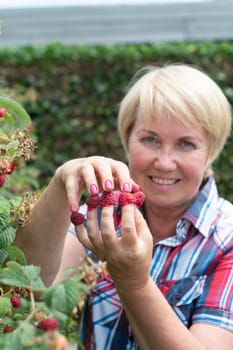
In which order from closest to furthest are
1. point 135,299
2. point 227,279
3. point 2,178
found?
point 2,178
point 135,299
point 227,279

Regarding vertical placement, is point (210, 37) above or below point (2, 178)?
above

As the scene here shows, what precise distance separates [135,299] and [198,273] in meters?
0.41

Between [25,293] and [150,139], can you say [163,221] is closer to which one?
[150,139]

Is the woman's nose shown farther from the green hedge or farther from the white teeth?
the green hedge

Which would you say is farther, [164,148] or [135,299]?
[164,148]

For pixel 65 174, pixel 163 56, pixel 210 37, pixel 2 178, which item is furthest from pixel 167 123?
pixel 210 37

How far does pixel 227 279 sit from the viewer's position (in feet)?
5.20

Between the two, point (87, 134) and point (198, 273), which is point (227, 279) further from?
point (87, 134)

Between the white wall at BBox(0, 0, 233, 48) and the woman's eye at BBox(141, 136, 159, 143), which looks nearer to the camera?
the woman's eye at BBox(141, 136, 159, 143)

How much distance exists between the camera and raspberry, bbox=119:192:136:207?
120cm

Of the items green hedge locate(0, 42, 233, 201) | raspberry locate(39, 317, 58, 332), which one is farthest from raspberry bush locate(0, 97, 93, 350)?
green hedge locate(0, 42, 233, 201)

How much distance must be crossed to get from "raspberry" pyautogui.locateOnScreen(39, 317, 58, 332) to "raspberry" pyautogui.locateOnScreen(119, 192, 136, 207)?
0.37 m

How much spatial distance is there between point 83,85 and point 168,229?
4090 mm

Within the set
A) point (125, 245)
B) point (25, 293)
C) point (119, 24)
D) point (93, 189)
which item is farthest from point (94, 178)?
point (119, 24)
